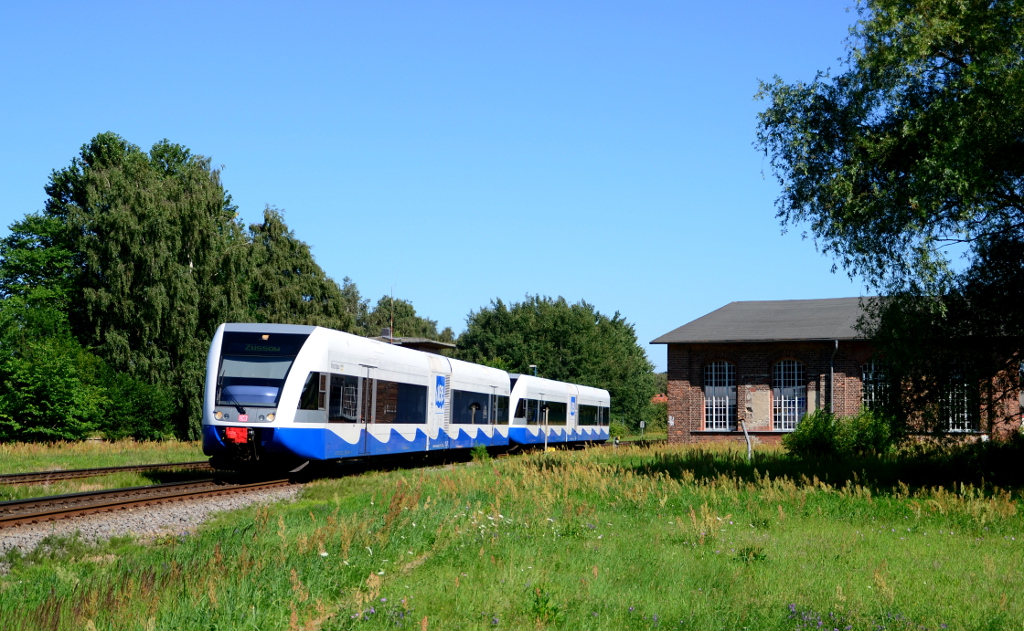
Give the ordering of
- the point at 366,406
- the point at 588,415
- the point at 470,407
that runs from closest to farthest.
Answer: the point at 366,406, the point at 470,407, the point at 588,415

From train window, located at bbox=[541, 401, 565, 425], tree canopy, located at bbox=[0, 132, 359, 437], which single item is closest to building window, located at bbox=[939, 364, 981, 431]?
train window, located at bbox=[541, 401, 565, 425]

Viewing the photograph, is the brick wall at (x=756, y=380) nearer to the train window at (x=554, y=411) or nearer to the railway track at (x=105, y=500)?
the train window at (x=554, y=411)

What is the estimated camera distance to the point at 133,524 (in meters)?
12.5

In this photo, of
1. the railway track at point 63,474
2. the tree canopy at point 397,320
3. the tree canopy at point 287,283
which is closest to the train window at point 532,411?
the railway track at point 63,474

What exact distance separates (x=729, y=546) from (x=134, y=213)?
41.1 metres

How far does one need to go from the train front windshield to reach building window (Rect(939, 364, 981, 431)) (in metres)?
Answer: 12.0

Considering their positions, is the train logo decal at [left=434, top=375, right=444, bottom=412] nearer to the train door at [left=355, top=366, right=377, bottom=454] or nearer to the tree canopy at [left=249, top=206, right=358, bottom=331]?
the train door at [left=355, top=366, right=377, bottom=454]

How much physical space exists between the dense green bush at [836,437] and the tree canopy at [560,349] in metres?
50.4

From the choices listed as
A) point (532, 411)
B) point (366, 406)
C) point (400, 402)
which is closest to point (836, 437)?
point (532, 411)

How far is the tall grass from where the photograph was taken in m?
23.4

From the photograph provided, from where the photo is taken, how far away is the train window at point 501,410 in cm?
3250

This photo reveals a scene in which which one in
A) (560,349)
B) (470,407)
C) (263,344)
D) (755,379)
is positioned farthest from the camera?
(560,349)

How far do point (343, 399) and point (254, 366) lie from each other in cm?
226

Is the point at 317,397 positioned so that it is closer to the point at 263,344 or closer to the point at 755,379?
the point at 263,344
